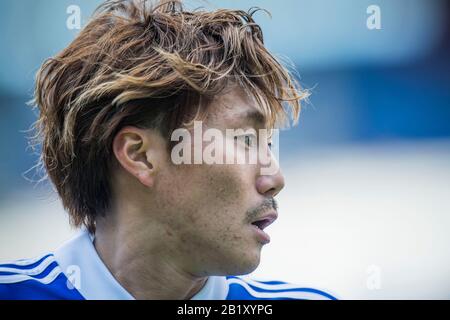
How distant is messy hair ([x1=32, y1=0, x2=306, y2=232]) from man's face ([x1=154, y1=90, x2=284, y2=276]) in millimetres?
79

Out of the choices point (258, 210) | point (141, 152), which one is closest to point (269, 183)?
point (258, 210)

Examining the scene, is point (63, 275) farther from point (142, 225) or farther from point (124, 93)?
point (124, 93)

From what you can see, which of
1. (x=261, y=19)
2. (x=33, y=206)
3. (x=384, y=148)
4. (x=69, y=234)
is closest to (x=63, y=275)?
(x=69, y=234)

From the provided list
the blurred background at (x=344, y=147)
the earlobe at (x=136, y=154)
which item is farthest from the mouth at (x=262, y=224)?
the blurred background at (x=344, y=147)

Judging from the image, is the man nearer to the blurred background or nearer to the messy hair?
the messy hair

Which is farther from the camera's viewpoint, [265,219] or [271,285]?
[271,285]

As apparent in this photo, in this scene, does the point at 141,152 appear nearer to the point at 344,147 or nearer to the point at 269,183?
the point at 269,183

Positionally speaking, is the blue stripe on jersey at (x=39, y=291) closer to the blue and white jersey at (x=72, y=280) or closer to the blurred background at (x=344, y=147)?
the blue and white jersey at (x=72, y=280)

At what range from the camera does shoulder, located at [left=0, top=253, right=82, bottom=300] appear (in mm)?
1613

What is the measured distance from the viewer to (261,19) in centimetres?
286

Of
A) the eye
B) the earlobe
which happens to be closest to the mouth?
the eye

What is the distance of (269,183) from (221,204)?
128 millimetres

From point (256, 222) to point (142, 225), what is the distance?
0.29 meters

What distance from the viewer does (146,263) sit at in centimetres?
158
